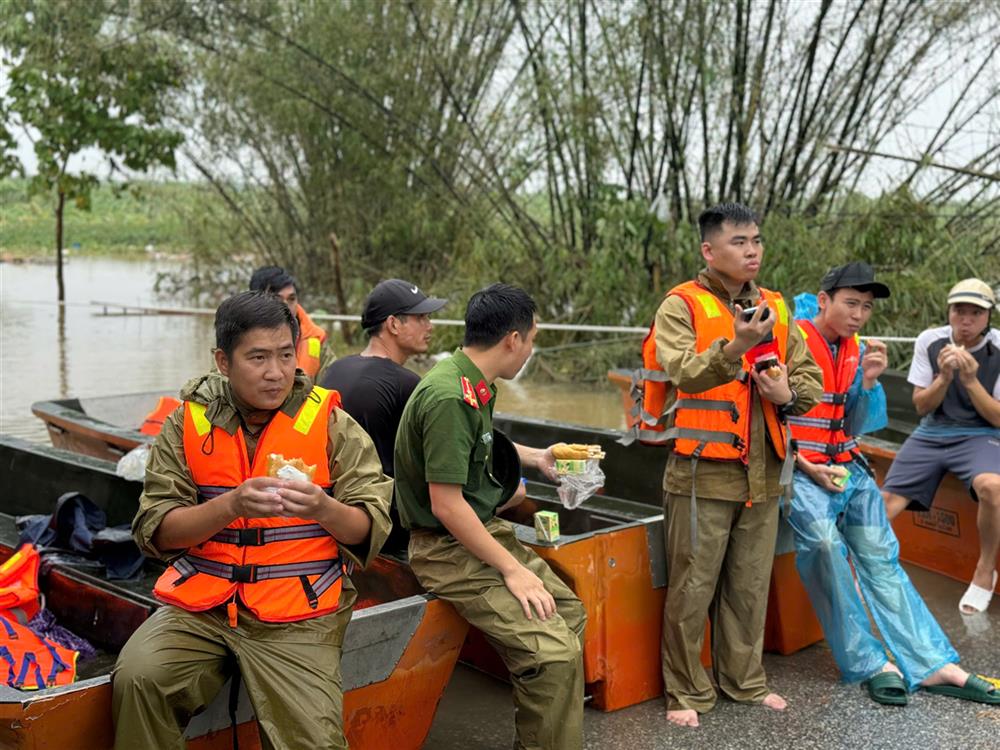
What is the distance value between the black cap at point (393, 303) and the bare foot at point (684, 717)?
5.21 ft

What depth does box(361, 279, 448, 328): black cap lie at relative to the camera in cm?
399

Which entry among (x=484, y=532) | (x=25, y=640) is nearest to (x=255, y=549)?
(x=484, y=532)

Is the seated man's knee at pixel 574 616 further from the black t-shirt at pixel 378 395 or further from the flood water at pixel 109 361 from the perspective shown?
the flood water at pixel 109 361

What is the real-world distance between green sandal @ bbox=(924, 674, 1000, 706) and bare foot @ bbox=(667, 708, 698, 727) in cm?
91

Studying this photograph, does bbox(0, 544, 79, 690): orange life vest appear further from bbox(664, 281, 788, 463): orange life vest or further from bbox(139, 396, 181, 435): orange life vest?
bbox(139, 396, 181, 435): orange life vest

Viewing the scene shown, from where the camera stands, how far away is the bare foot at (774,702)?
3852mm

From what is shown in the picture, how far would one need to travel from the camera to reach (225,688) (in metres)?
2.80

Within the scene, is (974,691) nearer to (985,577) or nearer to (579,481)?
(985,577)

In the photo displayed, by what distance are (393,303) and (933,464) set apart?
8.53ft

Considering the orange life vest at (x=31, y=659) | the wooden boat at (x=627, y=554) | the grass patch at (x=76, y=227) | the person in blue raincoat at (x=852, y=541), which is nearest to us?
the orange life vest at (x=31, y=659)

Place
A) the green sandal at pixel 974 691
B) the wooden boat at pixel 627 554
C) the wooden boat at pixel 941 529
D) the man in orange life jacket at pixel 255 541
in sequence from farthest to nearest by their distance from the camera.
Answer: the wooden boat at pixel 941 529 → the green sandal at pixel 974 691 → the wooden boat at pixel 627 554 → the man in orange life jacket at pixel 255 541

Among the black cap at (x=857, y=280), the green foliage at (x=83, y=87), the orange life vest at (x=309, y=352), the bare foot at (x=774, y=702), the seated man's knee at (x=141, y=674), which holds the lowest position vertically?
the bare foot at (x=774, y=702)

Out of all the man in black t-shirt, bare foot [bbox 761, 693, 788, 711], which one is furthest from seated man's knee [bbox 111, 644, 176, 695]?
bare foot [bbox 761, 693, 788, 711]

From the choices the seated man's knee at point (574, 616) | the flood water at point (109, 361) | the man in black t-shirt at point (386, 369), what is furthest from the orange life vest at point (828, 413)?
the flood water at point (109, 361)
